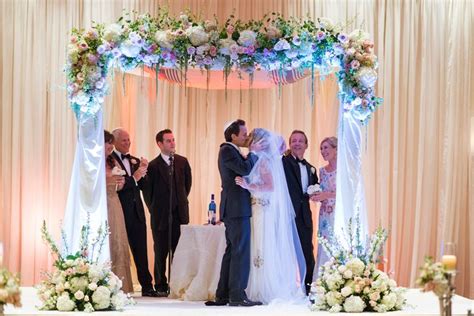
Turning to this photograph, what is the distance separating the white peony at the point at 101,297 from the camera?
7.45 m

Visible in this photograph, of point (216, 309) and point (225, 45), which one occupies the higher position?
point (225, 45)

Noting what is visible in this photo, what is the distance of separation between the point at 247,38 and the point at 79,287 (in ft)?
8.20

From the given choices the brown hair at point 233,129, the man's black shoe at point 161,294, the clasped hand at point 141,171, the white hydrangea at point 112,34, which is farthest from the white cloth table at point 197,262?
the white hydrangea at point 112,34

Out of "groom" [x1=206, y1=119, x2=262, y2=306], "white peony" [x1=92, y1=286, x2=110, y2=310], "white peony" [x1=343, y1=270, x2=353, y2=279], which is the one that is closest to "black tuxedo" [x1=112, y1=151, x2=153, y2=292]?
"groom" [x1=206, y1=119, x2=262, y2=306]

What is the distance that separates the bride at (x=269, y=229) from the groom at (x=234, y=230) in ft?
0.37

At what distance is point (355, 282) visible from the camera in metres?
7.54

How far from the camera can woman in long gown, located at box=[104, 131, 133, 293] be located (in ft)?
29.2

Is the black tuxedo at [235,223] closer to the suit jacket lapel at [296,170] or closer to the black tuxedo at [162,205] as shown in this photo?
the suit jacket lapel at [296,170]

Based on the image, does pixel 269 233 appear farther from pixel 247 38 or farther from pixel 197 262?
pixel 247 38

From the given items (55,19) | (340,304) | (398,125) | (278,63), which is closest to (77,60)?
(278,63)

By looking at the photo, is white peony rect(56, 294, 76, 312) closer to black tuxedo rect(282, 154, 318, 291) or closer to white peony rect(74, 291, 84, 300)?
white peony rect(74, 291, 84, 300)

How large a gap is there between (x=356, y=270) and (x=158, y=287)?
2.45 metres

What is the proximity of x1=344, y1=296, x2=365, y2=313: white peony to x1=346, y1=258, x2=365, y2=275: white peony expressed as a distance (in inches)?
9.4

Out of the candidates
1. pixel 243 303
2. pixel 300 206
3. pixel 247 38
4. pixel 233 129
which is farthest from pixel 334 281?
pixel 247 38
